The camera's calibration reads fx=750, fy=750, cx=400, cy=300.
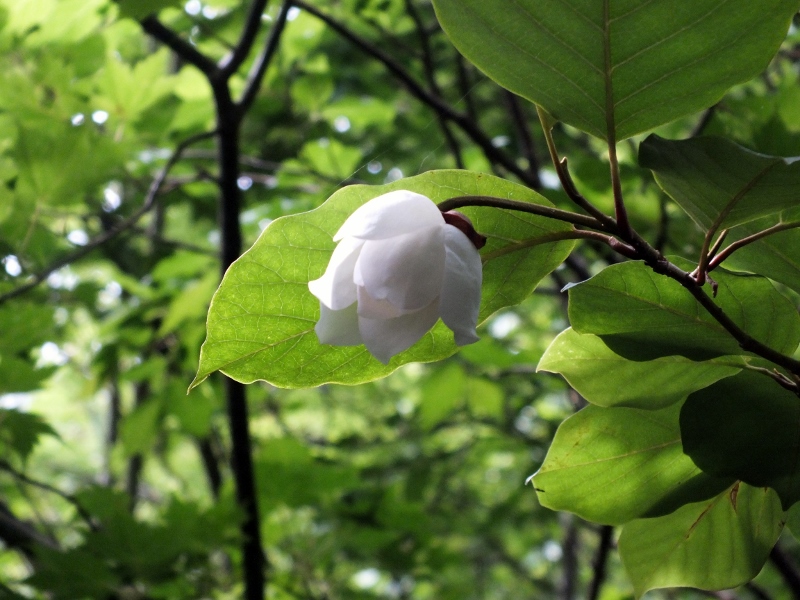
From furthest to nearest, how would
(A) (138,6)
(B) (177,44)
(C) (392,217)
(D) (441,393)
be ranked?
(D) (441,393) → (B) (177,44) → (A) (138,6) → (C) (392,217)

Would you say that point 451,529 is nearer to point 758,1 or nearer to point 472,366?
point 472,366

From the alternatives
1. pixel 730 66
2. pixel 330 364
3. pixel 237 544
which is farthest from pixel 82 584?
pixel 730 66

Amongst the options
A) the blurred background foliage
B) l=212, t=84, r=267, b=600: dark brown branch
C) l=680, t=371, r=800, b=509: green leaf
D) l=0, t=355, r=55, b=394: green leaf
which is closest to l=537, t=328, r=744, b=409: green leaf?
l=680, t=371, r=800, b=509: green leaf

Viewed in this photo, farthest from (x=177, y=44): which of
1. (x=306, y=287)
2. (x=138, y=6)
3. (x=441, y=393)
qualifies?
(x=441, y=393)

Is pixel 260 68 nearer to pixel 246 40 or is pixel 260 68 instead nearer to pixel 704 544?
pixel 246 40

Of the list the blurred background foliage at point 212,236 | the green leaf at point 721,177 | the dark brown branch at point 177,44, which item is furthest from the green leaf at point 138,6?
the green leaf at point 721,177

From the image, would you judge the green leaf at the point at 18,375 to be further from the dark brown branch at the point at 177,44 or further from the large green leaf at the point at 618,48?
the large green leaf at the point at 618,48

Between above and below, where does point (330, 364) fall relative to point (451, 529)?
above
